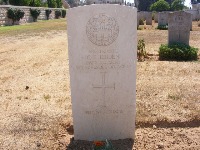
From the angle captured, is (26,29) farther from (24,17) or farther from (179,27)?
(179,27)

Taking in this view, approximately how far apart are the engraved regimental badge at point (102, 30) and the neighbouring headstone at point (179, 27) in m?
8.21

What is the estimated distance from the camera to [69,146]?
4.16 m

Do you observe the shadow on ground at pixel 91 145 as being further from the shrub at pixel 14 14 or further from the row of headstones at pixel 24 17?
the shrub at pixel 14 14

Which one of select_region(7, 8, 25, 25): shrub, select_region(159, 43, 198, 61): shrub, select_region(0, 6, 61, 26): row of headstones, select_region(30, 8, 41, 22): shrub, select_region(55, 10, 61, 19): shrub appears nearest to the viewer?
select_region(159, 43, 198, 61): shrub

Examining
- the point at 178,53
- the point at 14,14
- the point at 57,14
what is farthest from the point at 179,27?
the point at 57,14

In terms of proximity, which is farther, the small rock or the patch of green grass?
the patch of green grass

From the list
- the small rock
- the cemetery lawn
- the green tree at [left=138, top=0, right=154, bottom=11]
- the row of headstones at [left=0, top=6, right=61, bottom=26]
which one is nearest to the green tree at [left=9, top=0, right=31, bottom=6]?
the row of headstones at [left=0, top=6, right=61, bottom=26]

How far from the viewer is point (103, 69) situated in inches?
157

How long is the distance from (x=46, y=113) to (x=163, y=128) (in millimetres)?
2113

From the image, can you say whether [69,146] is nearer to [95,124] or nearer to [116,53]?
[95,124]

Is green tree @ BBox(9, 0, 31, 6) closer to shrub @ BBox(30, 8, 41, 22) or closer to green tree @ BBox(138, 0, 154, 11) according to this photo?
shrub @ BBox(30, 8, 41, 22)

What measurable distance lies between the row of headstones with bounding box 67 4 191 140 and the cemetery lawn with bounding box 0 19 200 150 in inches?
11.3

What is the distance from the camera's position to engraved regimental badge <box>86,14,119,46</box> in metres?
3.83

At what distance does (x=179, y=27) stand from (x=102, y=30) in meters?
8.39
